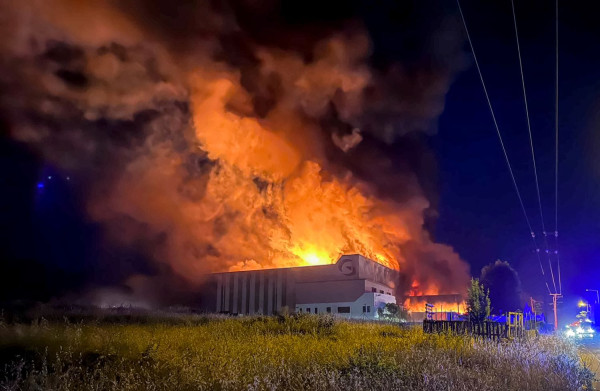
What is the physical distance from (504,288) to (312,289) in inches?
1002

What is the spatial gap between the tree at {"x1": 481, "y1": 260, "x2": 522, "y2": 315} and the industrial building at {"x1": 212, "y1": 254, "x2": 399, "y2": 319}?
1502cm

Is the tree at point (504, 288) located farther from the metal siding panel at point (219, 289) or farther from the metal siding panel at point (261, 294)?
the metal siding panel at point (219, 289)

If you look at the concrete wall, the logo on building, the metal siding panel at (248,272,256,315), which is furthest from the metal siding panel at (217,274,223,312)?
the logo on building

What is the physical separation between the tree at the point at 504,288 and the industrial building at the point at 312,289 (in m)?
15.0

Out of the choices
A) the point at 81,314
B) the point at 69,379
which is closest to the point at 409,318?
the point at 81,314

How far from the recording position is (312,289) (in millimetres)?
65688

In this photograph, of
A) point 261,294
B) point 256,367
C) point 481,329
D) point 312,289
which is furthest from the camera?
point 261,294

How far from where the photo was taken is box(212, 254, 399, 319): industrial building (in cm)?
6294

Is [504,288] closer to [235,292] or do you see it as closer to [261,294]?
[261,294]

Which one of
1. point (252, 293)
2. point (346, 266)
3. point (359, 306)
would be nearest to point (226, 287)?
point (252, 293)

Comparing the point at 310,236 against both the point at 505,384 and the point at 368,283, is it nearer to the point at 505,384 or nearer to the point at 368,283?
the point at 368,283

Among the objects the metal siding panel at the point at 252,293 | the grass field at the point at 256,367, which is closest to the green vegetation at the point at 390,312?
the metal siding panel at the point at 252,293

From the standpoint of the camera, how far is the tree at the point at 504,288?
187ft

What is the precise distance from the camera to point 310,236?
70.2 meters
